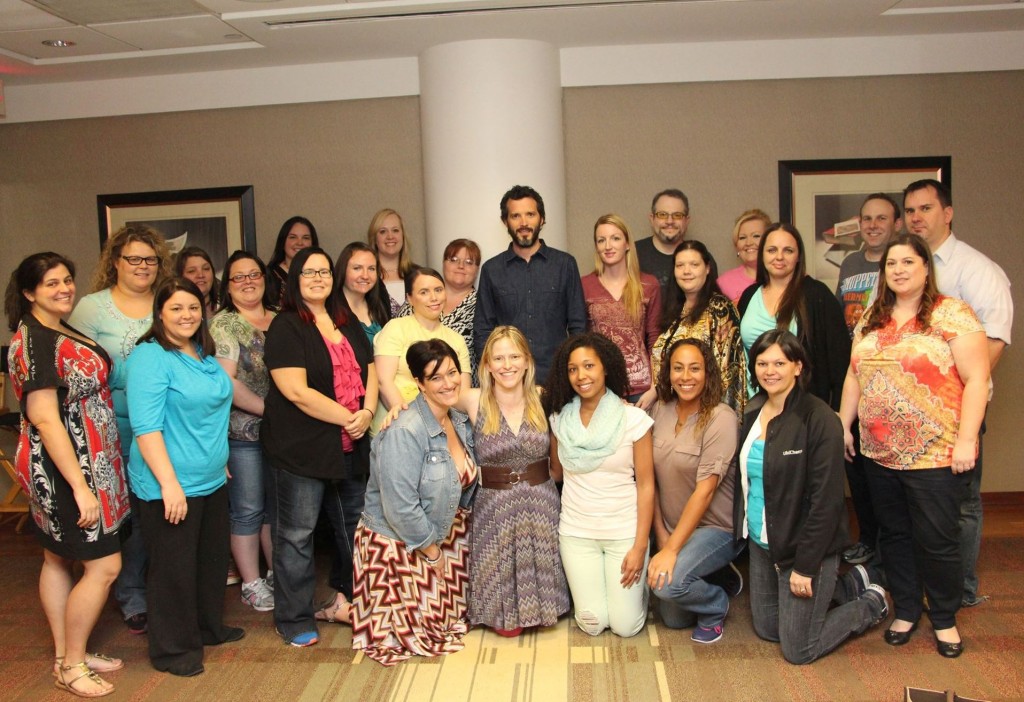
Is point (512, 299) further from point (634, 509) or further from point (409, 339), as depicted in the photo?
point (634, 509)

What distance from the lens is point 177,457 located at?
335cm

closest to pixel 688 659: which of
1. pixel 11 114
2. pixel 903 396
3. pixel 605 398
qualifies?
pixel 605 398

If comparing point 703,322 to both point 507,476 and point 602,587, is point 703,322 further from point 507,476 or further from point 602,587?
point 602,587

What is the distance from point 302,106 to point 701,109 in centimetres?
243

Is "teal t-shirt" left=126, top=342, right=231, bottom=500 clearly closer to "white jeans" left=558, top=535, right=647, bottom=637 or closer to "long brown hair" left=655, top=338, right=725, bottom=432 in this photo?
"white jeans" left=558, top=535, right=647, bottom=637

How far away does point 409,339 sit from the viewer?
3801mm

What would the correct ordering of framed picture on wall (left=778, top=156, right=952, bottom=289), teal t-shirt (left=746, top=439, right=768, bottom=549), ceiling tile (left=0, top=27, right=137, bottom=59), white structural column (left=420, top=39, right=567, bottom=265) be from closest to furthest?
teal t-shirt (left=746, top=439, right=768, bottom=549) < ceiling tile (left=0, top=27, right=137, bottom=59) < white structural column (left=420, top=39, right=567, bottom=265) < framed picture on wall (left=778, top=156, right=952, bottom=289)

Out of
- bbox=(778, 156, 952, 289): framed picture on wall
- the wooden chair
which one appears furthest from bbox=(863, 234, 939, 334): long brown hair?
the wooden chair

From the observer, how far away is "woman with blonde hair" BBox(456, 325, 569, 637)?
360 centimetres

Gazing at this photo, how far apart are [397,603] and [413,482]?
0.51 m

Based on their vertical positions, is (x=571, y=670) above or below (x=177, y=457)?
below

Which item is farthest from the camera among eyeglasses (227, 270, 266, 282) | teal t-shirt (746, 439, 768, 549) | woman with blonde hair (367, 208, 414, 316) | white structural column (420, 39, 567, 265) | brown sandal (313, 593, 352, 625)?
white structural column (420, 39, 567, 265)

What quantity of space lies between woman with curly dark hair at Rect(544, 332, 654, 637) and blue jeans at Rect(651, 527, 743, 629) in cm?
13

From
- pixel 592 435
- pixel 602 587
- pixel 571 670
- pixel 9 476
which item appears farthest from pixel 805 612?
pixel 9 476
